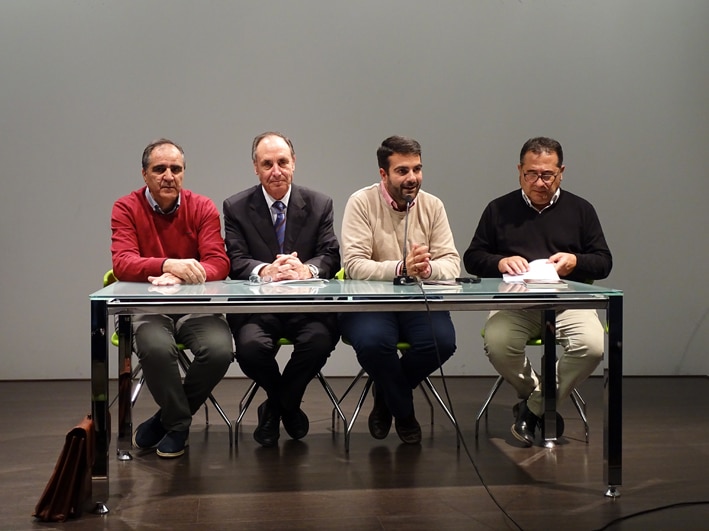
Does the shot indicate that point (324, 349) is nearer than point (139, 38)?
Yes

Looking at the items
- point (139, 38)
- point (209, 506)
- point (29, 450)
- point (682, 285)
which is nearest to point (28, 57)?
point (139, 38)

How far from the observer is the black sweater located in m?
4.33

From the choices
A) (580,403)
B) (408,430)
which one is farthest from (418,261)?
(580,403)

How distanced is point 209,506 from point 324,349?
0.98 meters

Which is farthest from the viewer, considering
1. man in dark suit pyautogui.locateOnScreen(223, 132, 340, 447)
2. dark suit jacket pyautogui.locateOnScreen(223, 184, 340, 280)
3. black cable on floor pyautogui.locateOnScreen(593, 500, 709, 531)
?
dark suit jacket pyautogui.locateOnScreen(223, 184, 340, 280)

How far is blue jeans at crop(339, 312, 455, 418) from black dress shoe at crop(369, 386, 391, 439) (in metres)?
0.12

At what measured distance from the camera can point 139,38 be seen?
18.2 feet

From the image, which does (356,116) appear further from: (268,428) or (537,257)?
(268,428)

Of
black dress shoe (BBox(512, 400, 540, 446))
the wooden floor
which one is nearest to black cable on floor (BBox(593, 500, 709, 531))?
the wooden floor

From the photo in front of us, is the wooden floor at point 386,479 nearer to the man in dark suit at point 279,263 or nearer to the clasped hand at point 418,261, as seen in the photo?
the man in dark suit at point 279,263

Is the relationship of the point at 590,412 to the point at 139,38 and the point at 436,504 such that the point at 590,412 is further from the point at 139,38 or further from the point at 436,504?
the point at 139,38

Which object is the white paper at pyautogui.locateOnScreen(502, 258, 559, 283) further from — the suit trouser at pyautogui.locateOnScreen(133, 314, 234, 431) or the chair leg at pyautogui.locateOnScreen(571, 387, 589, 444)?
the suit trouser at pyautogui.locateOnScreen(133, 314, 234, 431)

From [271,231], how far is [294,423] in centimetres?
92

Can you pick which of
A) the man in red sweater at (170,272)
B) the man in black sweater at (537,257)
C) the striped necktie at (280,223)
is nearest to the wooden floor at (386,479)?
the man in red sweater at (170,272)
